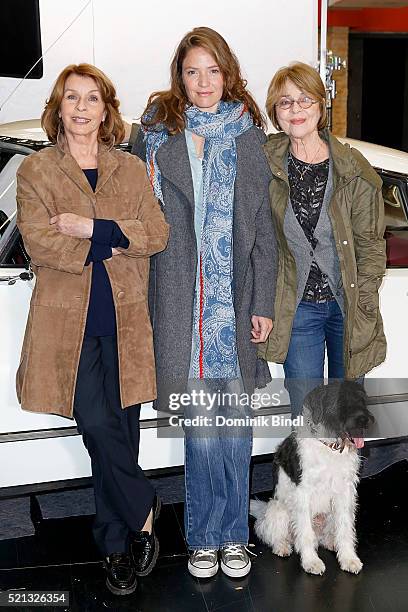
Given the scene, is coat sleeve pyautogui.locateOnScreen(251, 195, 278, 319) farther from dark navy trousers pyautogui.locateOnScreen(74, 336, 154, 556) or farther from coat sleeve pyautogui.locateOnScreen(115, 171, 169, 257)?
dark navy trousers pyautogui.locateOnScreen(74, 336, 154, 556)

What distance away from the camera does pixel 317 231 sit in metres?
2.71

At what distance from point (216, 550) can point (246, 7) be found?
2150 mm

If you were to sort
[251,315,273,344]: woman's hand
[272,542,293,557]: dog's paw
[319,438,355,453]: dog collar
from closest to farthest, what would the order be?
[251,315,273,344]: woman's hand < [319,438,355,453]: dog collar < [272,542,293,557]: dog's paw

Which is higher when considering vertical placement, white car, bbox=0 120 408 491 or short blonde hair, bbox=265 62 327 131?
short blonde hair, bbox=265 62 327 131

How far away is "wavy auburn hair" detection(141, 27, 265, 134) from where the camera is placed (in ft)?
8.38

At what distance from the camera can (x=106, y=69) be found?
324 centimetres

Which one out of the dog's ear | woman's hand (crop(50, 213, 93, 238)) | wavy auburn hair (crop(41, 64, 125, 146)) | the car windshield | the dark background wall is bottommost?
the dog's ear

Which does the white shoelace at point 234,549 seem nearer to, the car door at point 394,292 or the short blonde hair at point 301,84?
the car door at point 394,292

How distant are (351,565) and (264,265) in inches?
45.0

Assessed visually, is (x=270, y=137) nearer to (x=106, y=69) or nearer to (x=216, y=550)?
(x=106, y=69)

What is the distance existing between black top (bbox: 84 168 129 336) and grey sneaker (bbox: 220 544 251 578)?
0.92 meters

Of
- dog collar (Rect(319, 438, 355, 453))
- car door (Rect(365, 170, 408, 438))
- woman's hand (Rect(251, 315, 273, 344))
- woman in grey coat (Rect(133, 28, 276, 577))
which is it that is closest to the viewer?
woman in grey coat (Rect(133, 28, 276, 577))

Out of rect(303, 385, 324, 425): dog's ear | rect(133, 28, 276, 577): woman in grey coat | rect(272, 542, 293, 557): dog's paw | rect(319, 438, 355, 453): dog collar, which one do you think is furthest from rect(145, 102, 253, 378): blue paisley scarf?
rect(272, 542, 293, 557): dog's paw

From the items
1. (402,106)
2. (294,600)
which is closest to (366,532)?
(294,600)
